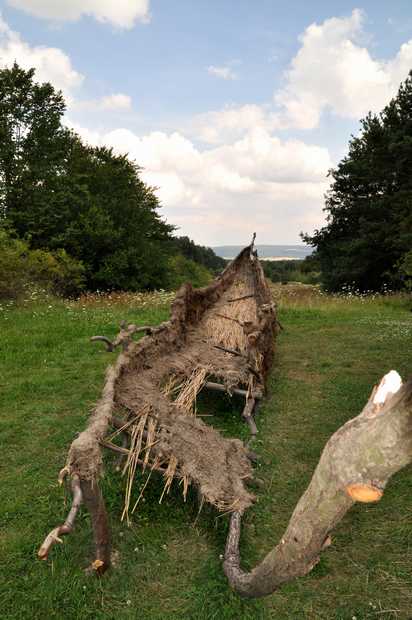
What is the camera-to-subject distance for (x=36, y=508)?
4.08 metres

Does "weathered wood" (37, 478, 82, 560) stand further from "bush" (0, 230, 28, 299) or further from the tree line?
the tree line

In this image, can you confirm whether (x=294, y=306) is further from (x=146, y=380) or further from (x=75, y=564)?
(x=75, y=564)

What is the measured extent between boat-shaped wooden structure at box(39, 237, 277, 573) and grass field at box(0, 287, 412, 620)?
28 centimetres

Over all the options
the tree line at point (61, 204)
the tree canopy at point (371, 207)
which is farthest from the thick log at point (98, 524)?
the tree canopy at point (371, 207)

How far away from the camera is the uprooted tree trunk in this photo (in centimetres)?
144

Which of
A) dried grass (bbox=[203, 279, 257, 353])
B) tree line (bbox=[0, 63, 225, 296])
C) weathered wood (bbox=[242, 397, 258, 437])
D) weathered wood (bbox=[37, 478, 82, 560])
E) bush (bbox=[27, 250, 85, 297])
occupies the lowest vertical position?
weathered wood (bbox=[242, 397, 258, 437])

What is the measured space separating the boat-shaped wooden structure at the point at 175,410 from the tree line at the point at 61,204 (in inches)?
422

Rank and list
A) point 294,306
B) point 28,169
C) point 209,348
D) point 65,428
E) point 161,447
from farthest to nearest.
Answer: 1. point 28,169
2. point 294,306
3. point 209,348
4. point 65,428
5. point 161,447

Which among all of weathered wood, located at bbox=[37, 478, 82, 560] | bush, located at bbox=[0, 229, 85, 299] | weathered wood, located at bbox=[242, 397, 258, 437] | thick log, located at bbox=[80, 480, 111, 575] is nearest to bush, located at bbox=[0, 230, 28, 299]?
bush, located at bbox=[0, 229, 85, 299]

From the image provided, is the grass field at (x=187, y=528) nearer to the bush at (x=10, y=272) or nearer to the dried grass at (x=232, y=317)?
the dried grass at (x=232, y=317)

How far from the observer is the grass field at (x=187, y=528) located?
305 centimetres

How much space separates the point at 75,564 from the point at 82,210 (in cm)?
2028

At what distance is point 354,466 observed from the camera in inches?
61.1

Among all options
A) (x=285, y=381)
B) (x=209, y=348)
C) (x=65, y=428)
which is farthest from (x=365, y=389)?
(x=65, y=428)
